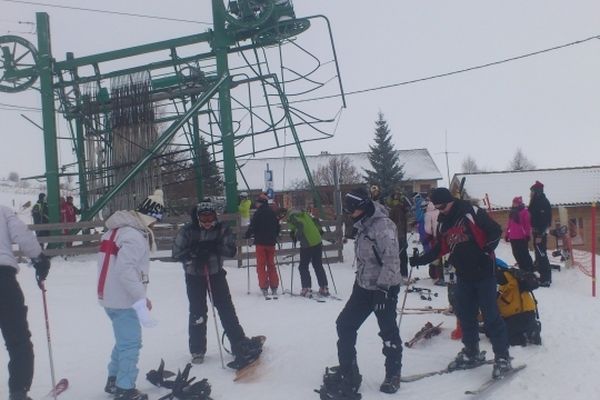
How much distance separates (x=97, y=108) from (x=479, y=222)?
12.1 metres

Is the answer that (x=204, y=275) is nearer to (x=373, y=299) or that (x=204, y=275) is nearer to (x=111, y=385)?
(x=111, y=385)

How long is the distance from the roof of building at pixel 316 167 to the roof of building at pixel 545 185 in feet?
44.2

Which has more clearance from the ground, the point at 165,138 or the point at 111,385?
the point at 165,138

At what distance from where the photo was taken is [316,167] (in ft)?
174

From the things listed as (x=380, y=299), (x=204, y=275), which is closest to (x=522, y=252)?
(x=380, y=299)

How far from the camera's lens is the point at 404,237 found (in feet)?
38.1

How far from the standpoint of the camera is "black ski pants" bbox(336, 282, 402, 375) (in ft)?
17.6

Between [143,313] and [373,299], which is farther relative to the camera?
[373,299]

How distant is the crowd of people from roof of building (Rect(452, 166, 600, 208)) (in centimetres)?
2974

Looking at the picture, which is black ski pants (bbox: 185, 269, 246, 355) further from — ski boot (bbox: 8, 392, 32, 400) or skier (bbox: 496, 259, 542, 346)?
skier (bbox: 496, 259, 542, 346)

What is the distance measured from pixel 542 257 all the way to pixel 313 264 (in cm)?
518

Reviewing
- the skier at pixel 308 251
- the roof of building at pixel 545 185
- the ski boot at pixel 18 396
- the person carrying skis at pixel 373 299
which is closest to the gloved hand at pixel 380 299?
the person carrying skis at pixel 373 299

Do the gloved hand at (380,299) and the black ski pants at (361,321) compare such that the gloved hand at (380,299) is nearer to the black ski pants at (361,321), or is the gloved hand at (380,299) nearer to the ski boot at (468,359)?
the black ski pants at (361,321)

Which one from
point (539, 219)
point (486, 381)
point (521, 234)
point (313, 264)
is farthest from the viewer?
point (539, 219)
